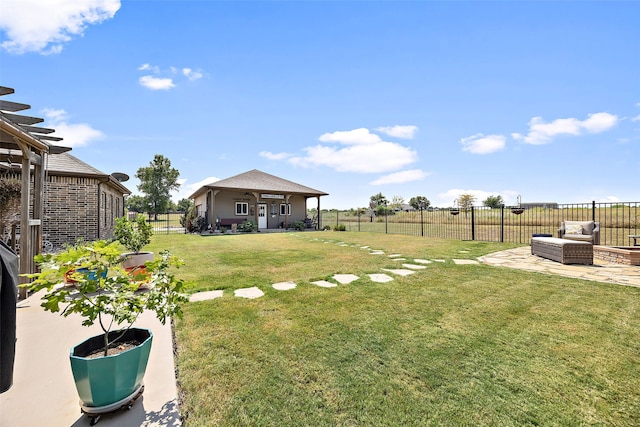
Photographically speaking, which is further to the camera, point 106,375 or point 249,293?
point 249,293

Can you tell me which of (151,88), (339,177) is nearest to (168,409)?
(151,88)

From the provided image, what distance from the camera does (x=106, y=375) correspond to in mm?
1550

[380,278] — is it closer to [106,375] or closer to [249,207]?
[106,375]

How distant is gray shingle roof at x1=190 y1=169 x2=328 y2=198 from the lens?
17906 millimetres

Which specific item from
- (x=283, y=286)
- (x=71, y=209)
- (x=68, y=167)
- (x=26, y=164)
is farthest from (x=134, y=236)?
(x=68, y=167)

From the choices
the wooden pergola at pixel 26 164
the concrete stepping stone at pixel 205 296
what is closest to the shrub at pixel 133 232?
the wooden pergola at pixel 26 164

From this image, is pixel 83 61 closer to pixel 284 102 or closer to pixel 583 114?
pixel 284 102

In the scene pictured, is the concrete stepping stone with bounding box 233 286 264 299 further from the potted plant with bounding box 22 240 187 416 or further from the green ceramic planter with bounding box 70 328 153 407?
the green ceramic planter with bounding box 70 328 153 407

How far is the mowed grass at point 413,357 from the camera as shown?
163 cm

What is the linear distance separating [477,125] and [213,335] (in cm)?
1442

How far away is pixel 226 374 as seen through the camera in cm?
199

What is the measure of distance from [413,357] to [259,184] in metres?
18.7

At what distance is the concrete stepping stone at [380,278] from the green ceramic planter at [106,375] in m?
3.70

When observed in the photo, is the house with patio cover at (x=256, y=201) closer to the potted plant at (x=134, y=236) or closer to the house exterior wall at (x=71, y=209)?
the house exterior wall at (x=71, y=209)
